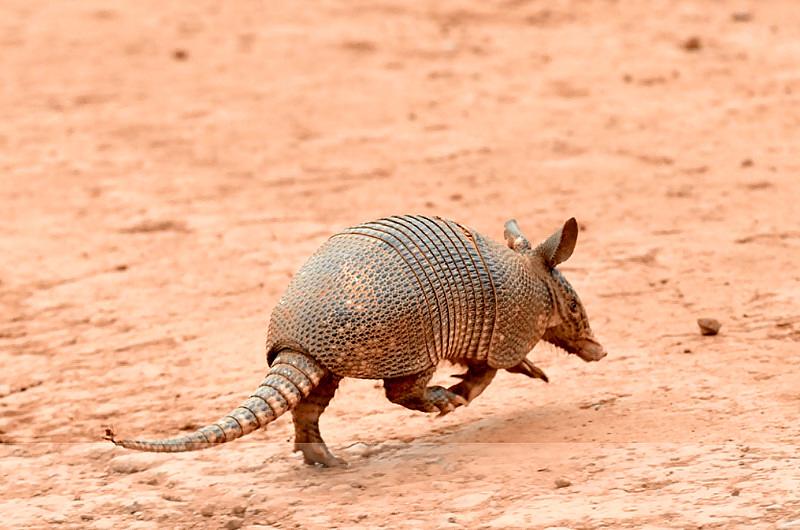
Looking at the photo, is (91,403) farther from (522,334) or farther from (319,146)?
(319,146)

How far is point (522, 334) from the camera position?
6.20 meters

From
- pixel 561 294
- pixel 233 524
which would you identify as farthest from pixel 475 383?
pixel 233 524

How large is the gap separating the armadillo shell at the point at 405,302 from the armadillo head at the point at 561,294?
0.81 feet

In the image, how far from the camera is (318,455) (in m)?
6.02

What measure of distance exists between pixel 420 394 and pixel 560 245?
1051mm

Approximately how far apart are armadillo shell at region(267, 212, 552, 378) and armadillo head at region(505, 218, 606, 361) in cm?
25

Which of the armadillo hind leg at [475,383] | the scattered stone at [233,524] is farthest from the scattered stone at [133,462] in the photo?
the armadillo hind leg at [475,383]

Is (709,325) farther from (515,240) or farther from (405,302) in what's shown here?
(405,302)

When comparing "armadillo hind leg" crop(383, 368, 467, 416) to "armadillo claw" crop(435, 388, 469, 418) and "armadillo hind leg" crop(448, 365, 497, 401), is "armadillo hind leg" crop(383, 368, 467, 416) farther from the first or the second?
"armadillo hind leg" crop(448, 365, 497, 401)

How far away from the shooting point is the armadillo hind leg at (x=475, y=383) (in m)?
6.28

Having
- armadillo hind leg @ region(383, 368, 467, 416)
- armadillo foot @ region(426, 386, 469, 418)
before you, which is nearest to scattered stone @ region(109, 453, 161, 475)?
armadillo hind leg @ region(383, 368, 467, 416)

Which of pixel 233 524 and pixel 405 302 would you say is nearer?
pixel 233 524

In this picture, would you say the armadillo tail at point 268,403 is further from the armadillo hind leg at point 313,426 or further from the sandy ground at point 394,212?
the sandy ground at point 394,212

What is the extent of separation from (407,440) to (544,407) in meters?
0.72
